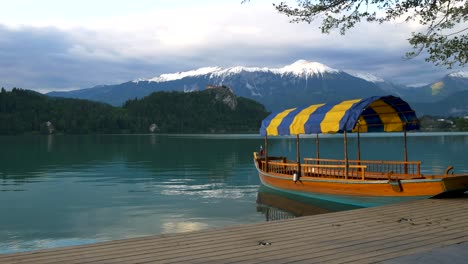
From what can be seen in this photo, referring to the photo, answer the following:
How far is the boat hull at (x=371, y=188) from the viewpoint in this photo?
596 inches

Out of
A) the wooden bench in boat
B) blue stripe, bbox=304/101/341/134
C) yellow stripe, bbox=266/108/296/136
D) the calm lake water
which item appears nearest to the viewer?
the calm lake water

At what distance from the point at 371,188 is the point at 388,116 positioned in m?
5.64

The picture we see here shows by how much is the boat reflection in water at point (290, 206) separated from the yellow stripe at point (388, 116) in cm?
513

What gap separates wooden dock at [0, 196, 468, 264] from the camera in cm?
803

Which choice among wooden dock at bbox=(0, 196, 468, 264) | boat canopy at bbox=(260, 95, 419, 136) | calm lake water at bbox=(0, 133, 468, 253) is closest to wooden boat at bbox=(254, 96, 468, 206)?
boat canopy at bbox=(260, 95, 419, 136)

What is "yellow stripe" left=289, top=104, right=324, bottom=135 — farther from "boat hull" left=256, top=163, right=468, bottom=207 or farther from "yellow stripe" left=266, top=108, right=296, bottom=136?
"boat hull" left=256, top=163, right=468, bottom=207

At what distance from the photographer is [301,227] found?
10.6m

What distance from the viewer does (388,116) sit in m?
22.0

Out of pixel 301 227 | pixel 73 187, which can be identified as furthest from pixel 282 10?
pixel 73 187

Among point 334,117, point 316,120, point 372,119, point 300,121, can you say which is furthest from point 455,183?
point 300,121

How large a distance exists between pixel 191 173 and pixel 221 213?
67.5ft

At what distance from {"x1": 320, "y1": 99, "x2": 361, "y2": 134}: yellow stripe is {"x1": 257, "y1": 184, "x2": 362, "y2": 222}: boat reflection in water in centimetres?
360

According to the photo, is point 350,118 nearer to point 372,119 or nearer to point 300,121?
point 300,121

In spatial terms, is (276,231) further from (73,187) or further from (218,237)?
(73,187)
